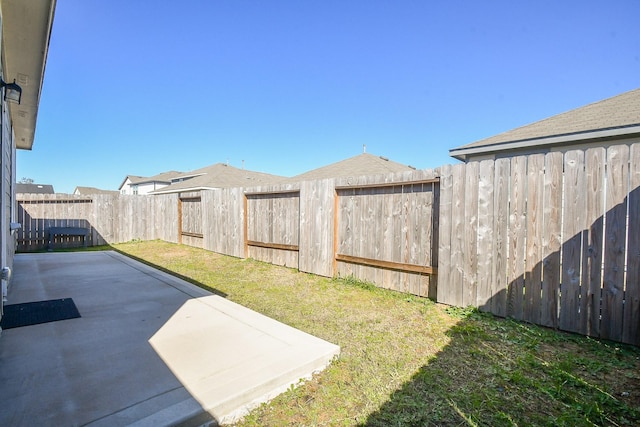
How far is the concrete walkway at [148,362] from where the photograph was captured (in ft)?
5.60

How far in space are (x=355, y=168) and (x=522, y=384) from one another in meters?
10.4

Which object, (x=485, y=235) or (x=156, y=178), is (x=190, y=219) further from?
(x=156, y=178)

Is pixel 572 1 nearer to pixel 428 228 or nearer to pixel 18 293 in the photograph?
pixel 428 228

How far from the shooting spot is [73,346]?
2561 mm

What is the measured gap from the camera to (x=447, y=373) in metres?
2.36

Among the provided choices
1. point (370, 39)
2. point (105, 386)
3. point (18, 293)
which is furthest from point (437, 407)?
point (370, 39)

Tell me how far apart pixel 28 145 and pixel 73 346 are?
914 centimetres

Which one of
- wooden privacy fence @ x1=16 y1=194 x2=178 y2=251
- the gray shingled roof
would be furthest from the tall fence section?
the gray shingled roof

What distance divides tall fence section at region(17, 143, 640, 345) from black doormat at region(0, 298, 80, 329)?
12.3ft

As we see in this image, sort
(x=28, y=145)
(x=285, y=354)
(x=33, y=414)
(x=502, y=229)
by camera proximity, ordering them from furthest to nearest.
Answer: (x=28, y=145)
(x=502, y=229)
(x=285, y=354)
(x=33, y=414)

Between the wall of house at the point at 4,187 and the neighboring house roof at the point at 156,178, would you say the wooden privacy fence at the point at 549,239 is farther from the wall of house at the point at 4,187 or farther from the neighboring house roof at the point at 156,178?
the neighboring house roof at the point at 156,178

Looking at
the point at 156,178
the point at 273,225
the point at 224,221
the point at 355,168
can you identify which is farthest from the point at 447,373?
the point at 156,178

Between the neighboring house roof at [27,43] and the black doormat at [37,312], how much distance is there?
3.24 m

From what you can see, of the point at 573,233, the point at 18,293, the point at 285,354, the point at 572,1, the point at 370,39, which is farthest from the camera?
the point at 370,39
